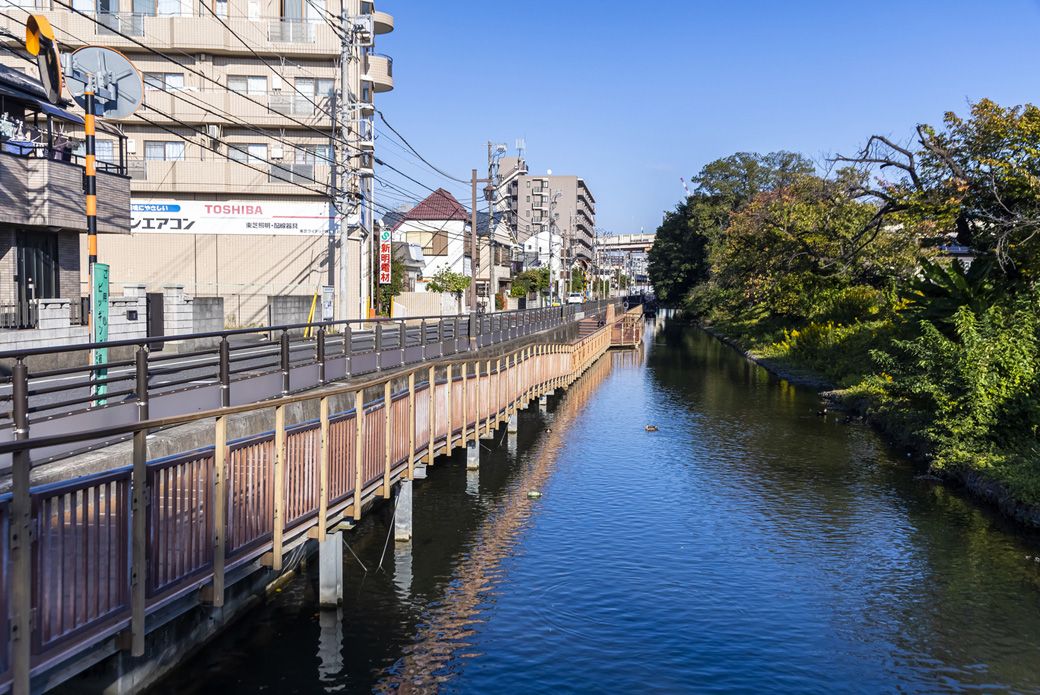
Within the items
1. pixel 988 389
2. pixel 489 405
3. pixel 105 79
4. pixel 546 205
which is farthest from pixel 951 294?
pixel 546 205

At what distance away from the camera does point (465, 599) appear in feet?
50.2

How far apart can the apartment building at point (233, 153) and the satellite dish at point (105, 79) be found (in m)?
30.8

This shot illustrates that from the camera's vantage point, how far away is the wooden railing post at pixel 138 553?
852 centimetres

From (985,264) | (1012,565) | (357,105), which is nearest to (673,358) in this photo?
(357,105)

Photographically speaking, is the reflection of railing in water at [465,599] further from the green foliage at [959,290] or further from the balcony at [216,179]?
the balcony at [216,179]

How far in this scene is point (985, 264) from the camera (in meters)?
28.0

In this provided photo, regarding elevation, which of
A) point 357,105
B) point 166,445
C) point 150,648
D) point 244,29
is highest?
point 244,29

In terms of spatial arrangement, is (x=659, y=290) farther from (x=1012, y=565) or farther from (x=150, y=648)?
(x=150, y=648)

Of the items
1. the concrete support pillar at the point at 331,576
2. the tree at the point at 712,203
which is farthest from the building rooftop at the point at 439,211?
the concrete support pillar at the point at 331,576

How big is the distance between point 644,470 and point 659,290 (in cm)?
10965

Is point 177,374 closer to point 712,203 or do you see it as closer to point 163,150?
point 163,150

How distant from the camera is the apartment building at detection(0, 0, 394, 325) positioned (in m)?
49.6

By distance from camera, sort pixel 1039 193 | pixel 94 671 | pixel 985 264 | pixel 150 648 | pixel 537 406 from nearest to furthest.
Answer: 1. pixel 94 671
2. pixel 150 648
3. pixel 1039 193
4. pixel 985 264
5. pixel 537 406

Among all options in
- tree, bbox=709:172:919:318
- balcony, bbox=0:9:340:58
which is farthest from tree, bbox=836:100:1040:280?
balcony, bbox=0:9:340:58
